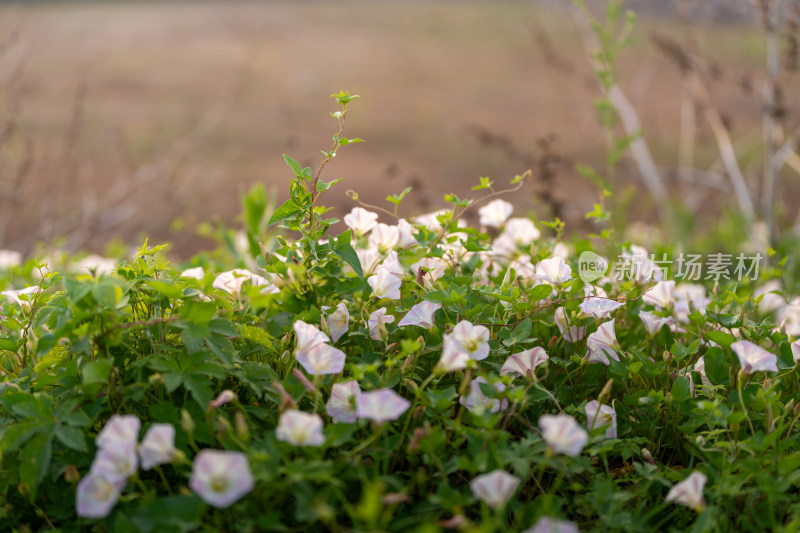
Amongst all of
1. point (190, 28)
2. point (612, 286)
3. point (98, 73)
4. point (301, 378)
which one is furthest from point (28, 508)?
point (190, 28)

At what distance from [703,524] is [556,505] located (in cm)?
22

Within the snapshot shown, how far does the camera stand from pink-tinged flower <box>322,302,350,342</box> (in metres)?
1.37

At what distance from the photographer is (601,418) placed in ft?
4.21

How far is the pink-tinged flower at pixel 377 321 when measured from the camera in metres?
1.35

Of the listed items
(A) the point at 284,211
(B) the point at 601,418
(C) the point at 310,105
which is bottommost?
(C) the point at 310,105

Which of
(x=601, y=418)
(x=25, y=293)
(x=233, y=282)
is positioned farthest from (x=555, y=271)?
(x=25, y=293)

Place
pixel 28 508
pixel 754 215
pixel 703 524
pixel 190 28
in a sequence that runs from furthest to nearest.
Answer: pixel 190 28, pixel 754 215, pixel 28 508, pixel 703 524

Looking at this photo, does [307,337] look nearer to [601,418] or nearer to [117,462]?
[117,462]

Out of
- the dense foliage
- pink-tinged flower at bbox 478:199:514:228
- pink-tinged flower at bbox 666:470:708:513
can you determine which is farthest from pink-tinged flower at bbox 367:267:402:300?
pink-tinged flower at bbox 666:470:708:513

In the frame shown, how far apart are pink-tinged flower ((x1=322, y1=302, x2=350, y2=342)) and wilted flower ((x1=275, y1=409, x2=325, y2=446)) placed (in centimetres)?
36

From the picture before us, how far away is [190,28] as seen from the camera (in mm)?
14953

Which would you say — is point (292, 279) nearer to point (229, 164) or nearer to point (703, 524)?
point (703, 524)

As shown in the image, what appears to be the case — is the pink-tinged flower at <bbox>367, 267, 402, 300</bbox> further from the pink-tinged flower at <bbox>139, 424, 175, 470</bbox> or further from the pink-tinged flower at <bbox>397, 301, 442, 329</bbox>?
the pink-tinged flower at <bbox>139, 424, 175, 470</bbox>

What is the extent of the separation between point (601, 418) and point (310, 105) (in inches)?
409
